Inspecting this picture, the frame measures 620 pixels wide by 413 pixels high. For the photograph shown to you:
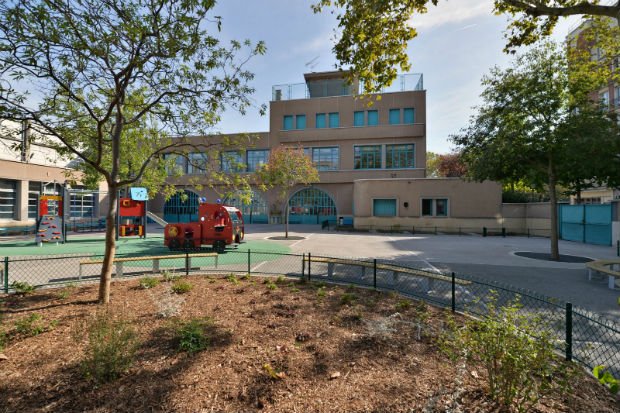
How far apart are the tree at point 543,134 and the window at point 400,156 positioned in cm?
2000

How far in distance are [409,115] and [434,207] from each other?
13404 millimetres

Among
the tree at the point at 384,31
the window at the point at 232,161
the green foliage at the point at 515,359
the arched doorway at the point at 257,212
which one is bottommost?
the green foliage at the point at 515,359

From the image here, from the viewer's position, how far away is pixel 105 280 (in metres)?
6.00

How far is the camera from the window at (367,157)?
3488 centimetres

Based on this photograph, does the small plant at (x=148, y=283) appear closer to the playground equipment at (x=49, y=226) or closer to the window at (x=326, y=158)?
the playground equipment at (x=49, y=226)

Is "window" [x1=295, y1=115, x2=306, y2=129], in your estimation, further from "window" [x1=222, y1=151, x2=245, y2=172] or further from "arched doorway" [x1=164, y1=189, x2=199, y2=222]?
"window" [x1=222, y1=151, x2=245, y2=172]

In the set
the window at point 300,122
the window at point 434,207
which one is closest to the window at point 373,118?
the window at point 300,122

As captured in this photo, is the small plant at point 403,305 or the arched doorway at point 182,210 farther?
the arched doorway at point 182,210

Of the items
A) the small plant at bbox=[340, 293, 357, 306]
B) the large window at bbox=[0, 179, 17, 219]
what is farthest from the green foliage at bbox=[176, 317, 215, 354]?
the large window at bbox=[0, 179, 17, 219]

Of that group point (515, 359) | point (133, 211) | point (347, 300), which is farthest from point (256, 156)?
point (515, 359)

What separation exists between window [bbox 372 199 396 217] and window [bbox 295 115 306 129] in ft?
49.5

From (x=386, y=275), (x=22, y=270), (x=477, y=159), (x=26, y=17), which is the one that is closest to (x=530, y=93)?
(x=477, y=159)

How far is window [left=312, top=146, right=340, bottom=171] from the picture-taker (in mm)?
35969

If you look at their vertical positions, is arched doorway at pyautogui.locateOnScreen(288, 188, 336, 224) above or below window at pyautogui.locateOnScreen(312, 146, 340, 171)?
below
